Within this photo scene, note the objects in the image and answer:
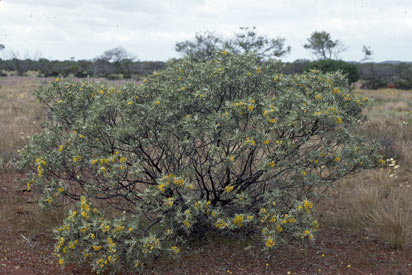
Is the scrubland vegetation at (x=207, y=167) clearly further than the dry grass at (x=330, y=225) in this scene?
No

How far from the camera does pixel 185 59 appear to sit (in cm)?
403

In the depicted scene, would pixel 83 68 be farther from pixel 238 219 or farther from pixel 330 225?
pixel 238 219

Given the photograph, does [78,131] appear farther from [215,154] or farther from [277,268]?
[277,268]

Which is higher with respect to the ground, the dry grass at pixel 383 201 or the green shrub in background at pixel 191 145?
the green shrub in background at pixel 191 145

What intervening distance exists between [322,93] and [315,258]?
→ 152 centimetres

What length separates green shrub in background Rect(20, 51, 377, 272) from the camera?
3.29 meters

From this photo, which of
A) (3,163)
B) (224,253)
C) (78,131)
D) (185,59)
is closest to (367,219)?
(224,253)

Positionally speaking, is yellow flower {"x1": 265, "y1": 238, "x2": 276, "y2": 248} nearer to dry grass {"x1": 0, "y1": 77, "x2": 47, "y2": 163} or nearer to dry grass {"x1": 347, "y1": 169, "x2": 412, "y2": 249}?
dry grass {"x1": 347, "y1": 169, "x2": 412, "y2": 249}

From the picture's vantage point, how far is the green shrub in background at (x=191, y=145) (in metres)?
Result: 3.29

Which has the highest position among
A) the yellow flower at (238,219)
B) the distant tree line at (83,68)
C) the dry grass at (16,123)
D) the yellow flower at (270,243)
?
the distant tree line at (83,68)

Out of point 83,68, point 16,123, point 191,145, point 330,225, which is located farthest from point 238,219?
point 83,68

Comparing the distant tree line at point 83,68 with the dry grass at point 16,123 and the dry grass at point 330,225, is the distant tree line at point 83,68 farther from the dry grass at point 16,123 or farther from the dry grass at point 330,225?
the dry grass at point 330,225

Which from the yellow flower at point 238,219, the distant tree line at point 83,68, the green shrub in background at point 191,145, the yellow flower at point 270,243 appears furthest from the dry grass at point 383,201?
the distant tree line at point 83,68

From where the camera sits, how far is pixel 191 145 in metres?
3.61
